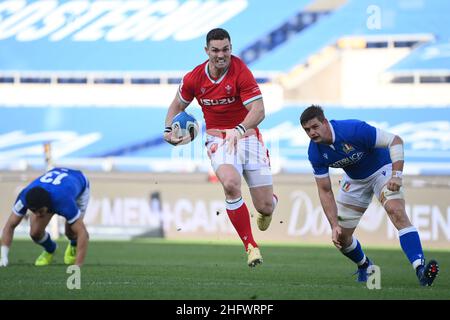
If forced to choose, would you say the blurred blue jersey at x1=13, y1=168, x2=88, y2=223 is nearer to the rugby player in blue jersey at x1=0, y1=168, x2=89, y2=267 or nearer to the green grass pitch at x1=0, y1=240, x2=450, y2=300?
the rugby player in blue jersey at x1=0, y1=168, x2=89, y2=267

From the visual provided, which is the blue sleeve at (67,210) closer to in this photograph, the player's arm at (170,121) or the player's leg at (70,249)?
the player's leg at (70,249)

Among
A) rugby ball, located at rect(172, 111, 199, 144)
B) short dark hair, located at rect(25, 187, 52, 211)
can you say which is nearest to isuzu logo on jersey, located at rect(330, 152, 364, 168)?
rugby ball, located at rect(172, 111, 199, 144)

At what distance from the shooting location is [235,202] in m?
11.0

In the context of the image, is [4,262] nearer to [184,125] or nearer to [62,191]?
[62,191]

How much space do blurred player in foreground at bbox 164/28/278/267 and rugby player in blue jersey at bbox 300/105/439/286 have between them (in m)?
0.91

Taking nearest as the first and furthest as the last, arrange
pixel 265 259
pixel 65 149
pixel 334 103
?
pixel 265 259
pixel 65 149
pixel 334 103

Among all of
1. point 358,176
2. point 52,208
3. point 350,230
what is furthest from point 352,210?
point 52,208

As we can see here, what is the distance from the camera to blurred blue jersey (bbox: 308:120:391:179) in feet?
33.9

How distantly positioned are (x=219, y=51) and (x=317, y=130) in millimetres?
1542

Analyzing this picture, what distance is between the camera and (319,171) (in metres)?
10.6

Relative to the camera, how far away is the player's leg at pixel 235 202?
35.3 feet
